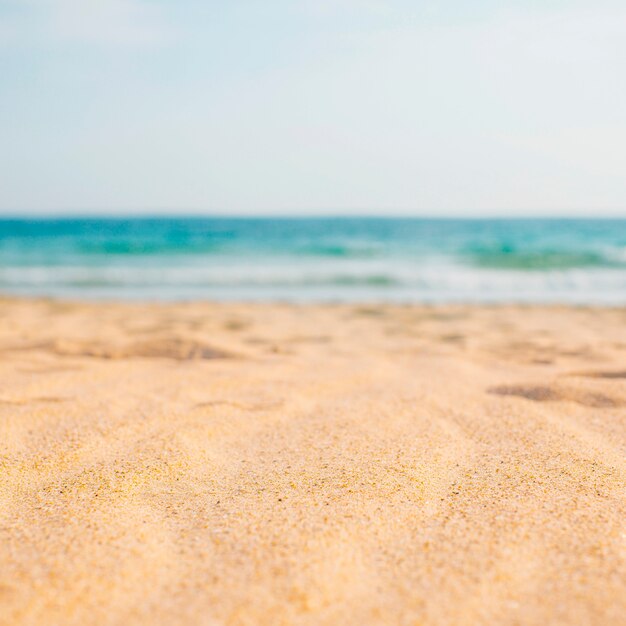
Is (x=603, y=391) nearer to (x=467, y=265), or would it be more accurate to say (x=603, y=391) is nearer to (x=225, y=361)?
(x=225, y=361)

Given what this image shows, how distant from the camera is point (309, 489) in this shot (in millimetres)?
1624

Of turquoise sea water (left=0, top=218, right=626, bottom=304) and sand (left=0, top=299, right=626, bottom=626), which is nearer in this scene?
sand (left=0, top=299, right=626, bottom=626)

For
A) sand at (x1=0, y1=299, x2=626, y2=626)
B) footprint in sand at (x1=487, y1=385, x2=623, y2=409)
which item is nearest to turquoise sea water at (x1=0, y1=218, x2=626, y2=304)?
sand at (x1=0, y1=299, x2=626, y2=626)

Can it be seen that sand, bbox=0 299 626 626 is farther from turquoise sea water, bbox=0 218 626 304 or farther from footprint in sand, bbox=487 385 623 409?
turquoise sea water, bbox=0 218 626 304

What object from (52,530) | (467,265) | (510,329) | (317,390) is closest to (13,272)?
(467,265)

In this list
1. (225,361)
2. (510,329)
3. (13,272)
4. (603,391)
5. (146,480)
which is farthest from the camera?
(13,272)

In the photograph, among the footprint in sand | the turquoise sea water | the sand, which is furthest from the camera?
the turquoise sea water

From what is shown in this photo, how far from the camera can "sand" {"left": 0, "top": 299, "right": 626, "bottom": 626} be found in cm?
118

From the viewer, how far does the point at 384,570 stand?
127cm

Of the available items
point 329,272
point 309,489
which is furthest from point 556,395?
point 329,272

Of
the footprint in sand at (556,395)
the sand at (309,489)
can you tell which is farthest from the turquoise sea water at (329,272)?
the footprint in sand at (556,395)

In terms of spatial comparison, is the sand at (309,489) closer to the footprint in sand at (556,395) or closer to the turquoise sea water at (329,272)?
the footprint in sand at (556,395)

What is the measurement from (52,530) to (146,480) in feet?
1.00

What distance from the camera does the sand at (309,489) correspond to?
1.18 metres
